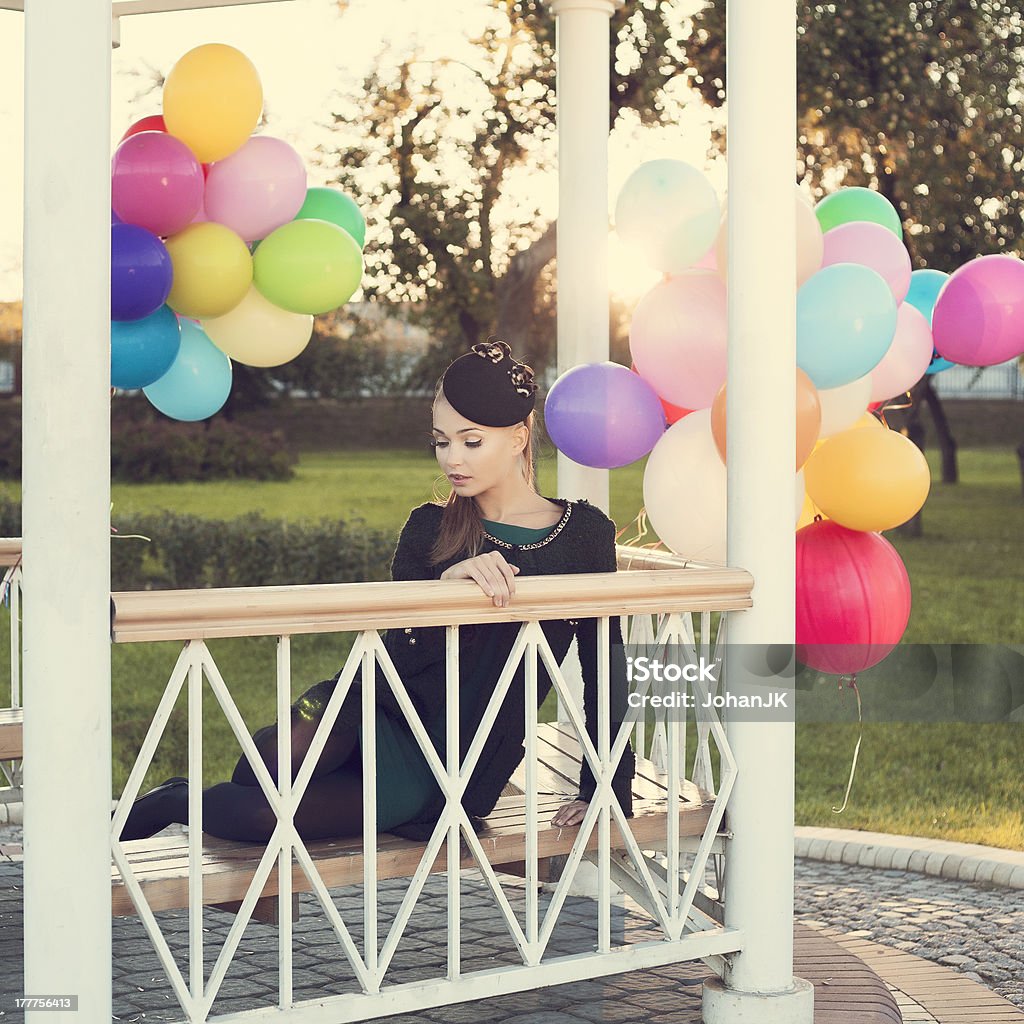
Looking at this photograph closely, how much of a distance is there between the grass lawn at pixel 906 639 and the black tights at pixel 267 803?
165 centimetres

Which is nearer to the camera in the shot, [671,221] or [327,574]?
[671,221]

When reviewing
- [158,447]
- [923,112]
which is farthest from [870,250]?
[158,447]

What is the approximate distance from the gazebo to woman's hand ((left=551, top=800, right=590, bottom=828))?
0.28 ft

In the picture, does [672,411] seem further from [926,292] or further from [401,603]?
[401,603]

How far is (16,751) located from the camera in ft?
11.7

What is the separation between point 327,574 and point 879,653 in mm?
7307

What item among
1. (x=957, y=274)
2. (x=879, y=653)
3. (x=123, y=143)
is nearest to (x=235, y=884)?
(x=879, y=653)

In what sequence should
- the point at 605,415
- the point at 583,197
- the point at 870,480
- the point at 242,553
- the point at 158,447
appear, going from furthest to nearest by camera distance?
the point at 158,447 < the point at 242,553 < the point at 583,197 < the point at 605,415 < the point at 870,480

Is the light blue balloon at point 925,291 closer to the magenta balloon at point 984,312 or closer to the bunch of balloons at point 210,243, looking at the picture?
the magenta balloon at point 984,312

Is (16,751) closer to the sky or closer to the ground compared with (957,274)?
closer to the ground

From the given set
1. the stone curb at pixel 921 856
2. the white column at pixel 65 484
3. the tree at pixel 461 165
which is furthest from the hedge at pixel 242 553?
the white column at pixel 65 484

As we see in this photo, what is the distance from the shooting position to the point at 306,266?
397 cm

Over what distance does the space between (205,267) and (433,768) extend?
66.7 inches

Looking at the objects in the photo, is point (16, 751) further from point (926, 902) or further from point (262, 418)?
point (262, 418)
